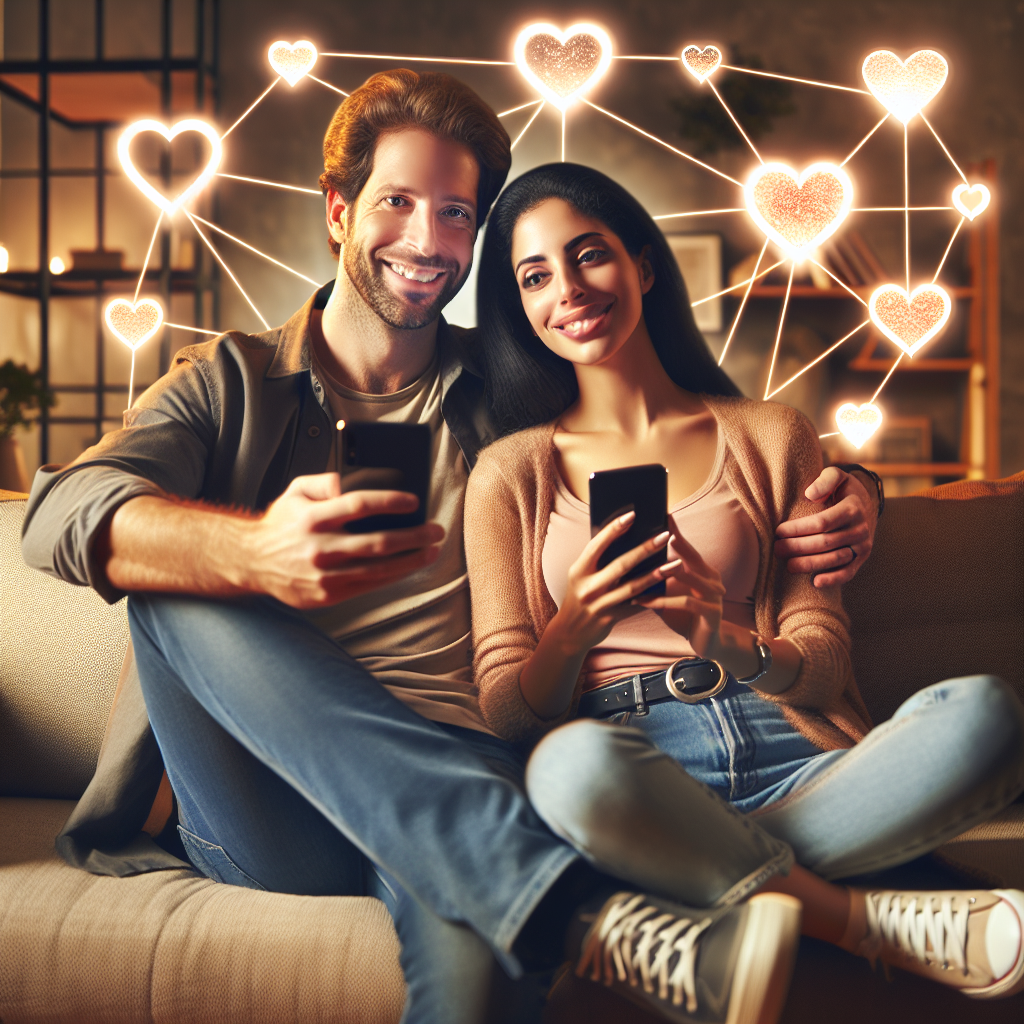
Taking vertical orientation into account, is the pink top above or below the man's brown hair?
below

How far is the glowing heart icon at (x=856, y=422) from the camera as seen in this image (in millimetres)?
2281

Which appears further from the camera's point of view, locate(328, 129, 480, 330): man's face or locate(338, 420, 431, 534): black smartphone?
locate(328, 129, 480, 330): man's face

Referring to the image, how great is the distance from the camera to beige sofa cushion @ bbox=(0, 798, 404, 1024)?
83cm

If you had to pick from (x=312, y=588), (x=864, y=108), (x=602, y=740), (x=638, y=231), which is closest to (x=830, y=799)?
(x=602, y=740)

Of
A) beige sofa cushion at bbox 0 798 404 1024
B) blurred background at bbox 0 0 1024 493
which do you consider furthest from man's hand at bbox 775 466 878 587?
blurred background at bbox 0 0 1024 493

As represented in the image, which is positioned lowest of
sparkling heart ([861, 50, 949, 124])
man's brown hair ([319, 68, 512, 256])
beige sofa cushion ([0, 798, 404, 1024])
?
beige sofa cushion ([0, 798, 404, 1024])

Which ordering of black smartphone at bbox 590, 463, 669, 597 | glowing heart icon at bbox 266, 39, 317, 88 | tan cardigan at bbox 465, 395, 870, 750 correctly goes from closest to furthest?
black smartphone at bbox 590, 463, 669, 597
tan cardigan at bbox 465, 395, 870, 750
glowing heart icon at bbox 266, 39, 317, 88

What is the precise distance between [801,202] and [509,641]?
4.00ft

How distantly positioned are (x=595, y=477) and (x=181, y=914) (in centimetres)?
58

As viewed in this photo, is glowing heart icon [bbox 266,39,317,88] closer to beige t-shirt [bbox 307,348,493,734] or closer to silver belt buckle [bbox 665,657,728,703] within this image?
beige t-shirt [bbox 307,348,493,734]

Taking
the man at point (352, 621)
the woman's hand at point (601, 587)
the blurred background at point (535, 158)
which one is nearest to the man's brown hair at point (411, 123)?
the man at point (352, 621)

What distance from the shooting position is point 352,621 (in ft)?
3.53

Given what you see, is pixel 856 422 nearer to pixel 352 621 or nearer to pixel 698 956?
pixel 352 621

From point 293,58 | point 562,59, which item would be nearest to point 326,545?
point 562,59
